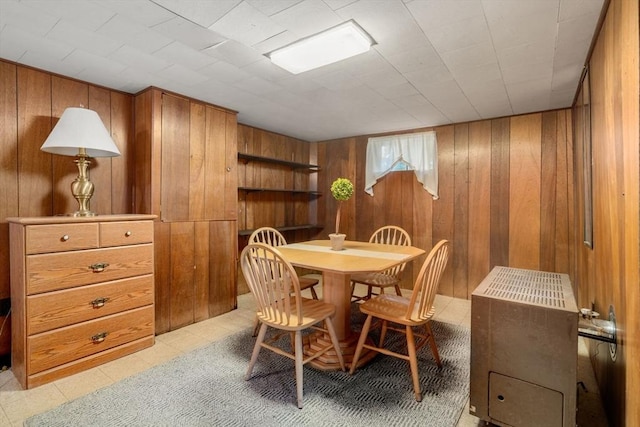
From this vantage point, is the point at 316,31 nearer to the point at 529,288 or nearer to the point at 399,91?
the point at 399,91

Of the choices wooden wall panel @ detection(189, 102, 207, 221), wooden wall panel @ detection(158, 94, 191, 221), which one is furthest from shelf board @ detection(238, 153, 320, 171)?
wooden wall panel @ detection(158, 94, 191, 221)

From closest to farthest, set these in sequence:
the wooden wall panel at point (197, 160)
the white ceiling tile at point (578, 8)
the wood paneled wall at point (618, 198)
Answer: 1. the wood paneled wall at point (618, 198)
2. the white ceiling tile at point (578, 8)
3. the wooden wall panel at point (197, 160)

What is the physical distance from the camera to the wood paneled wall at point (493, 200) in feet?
10.6

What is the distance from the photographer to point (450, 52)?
6.63ft

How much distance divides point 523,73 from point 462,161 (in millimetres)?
1515

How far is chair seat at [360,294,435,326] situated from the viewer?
1.88 m

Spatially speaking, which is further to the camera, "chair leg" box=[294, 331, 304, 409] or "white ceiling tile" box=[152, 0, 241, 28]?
"chair leg" box=[294, 331, 304, 409]

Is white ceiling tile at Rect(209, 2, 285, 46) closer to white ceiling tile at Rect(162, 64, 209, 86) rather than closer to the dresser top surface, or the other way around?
white ceiling tile at Rect(162, 64, 209, 86)

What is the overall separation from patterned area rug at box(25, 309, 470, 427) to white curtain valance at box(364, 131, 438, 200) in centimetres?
235

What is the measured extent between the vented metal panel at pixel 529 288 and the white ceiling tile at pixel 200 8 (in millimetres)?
1943

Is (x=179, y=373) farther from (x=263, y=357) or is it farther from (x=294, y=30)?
(x=294, y=30)

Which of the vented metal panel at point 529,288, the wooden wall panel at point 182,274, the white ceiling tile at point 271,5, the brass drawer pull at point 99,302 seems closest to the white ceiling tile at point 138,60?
the white ceiling tile at point 271,5

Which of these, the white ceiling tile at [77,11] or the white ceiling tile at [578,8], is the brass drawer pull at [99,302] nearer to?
the white ceiling tile at [77,11]

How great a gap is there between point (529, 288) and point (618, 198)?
0.56 meters
